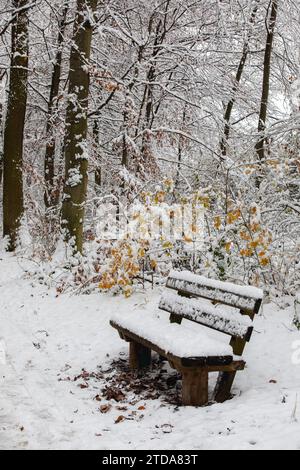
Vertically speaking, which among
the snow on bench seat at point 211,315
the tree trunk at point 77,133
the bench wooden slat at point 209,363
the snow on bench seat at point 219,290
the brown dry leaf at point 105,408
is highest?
the tree trunk at point 77,133

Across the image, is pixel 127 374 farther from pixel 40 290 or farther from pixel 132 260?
pixel 40 290

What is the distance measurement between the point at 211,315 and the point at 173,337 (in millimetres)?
479

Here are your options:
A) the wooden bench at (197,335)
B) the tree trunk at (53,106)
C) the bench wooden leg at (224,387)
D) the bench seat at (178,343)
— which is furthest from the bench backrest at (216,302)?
the tree trunk at (53,106)

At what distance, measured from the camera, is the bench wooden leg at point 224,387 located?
14.0 ft

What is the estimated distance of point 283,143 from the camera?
7457 mm

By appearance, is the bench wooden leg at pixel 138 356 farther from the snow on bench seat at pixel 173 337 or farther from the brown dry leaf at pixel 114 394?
the brown dry leaf at pixel 114 394

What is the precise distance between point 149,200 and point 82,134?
2.86 meters

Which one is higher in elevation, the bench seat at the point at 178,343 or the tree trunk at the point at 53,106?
the tree trunk at the point at 53,106

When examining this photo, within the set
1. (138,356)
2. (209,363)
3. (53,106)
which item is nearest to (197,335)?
(209,363)

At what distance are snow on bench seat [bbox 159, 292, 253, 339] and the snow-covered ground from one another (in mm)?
559

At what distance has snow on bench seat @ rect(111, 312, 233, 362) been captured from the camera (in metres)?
4.05

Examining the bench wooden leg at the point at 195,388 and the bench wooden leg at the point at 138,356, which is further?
the bench wooden leg at the point at 138,356

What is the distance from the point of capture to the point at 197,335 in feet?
14.6

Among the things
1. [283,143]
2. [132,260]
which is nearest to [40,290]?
[132,260]
